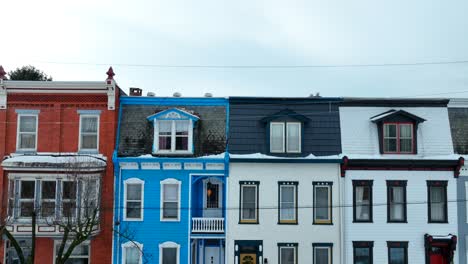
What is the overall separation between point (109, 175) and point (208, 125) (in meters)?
6.00

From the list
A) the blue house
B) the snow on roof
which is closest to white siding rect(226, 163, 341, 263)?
the blue house

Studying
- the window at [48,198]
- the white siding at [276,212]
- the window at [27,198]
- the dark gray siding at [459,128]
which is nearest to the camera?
the window at [48,198]

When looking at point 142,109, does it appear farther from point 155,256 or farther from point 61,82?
point 155,256

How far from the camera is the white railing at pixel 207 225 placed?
1092 inches

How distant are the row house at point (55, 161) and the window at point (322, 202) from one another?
10.9m

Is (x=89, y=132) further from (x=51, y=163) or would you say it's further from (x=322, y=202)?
(x=322, y=202)

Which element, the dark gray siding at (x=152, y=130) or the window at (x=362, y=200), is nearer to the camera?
the window at (x=362, y=200)

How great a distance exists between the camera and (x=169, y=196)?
28266mm

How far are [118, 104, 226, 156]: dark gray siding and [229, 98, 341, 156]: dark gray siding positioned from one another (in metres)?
0.71

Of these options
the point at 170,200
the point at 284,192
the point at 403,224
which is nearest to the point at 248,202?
the point at 284,192

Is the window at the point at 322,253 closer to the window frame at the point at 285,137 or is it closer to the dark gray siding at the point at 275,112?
the dark gray siding at the point at 275,112

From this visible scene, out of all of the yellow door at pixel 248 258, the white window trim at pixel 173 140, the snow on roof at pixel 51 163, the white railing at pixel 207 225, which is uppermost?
the white window trim at pixel 173 140

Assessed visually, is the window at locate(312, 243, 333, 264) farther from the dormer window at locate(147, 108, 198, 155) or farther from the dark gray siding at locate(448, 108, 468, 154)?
the dark gray siding at locate(448, 108, 468, 154)

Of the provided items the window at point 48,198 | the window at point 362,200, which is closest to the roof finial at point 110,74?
the window at point 48,198
